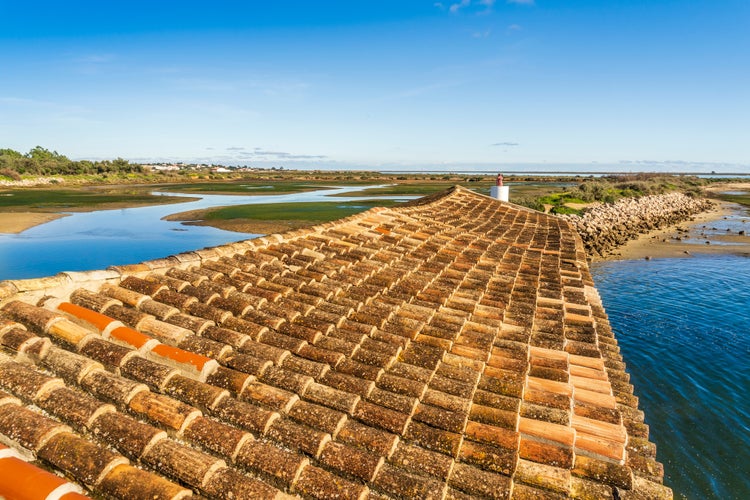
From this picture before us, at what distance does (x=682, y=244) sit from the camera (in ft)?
89.9

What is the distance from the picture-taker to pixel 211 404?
2.80m

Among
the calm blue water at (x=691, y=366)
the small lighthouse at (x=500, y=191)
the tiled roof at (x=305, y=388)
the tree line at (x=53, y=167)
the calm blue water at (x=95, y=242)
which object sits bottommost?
the calm blue water at (x=691, y=366)

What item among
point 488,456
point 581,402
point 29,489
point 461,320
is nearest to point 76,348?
point 29,489

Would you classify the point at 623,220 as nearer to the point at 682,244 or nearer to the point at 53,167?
the point at 682,244

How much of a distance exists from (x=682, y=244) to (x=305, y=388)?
3319 cm

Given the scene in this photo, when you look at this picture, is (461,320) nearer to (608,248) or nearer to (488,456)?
(488,456)

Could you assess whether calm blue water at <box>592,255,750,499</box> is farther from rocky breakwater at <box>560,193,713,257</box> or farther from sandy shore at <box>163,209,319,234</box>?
sandy shore at <box>163,209,319,234</box>

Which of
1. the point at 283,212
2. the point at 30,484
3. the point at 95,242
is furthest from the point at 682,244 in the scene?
the point at 95,242

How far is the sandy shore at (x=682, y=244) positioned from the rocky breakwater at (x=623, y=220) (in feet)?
2.33

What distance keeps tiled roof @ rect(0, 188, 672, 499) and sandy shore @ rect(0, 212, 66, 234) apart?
113ft

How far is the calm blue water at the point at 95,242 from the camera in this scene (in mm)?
20391

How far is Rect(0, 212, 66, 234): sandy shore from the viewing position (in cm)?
2938

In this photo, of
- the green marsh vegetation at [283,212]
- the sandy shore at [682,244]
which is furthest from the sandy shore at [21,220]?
the sandy shore at [682,244]

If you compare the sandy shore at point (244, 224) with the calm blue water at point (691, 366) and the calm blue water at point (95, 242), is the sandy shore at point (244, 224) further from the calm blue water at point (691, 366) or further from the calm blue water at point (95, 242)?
the calm blue water at point (691, 366)
